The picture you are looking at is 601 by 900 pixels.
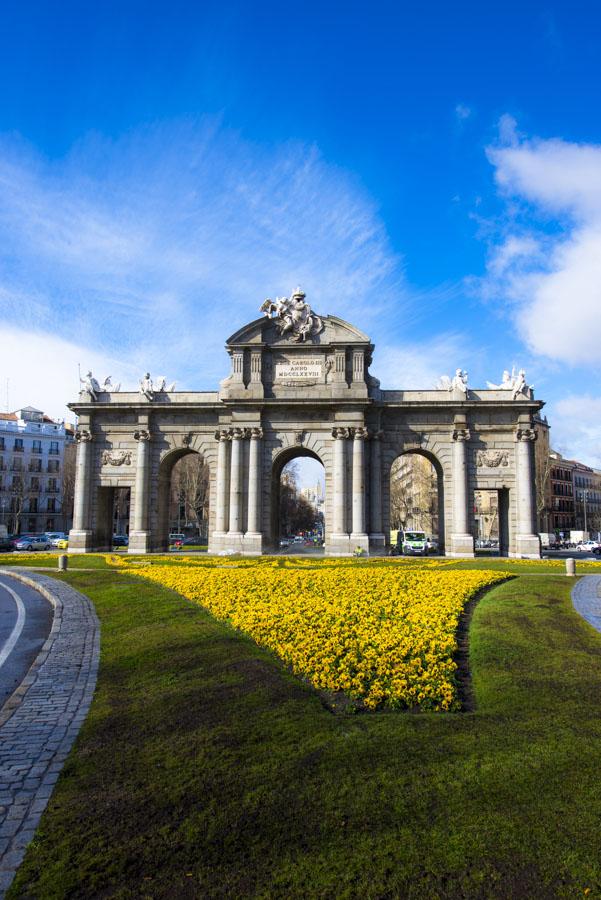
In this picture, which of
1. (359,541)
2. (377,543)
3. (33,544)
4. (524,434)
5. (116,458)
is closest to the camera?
(359,541)

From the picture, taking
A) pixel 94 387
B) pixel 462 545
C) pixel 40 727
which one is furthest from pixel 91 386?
pixel 40 727

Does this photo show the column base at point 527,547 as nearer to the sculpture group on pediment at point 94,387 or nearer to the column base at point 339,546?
the column base at point 339,546

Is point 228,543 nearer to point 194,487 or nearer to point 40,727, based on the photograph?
point 40,727

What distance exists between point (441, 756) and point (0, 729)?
582cm

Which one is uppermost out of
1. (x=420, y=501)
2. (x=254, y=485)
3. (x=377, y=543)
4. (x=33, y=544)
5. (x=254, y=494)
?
(x=420, y=501)

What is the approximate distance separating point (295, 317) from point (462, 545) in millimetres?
19146

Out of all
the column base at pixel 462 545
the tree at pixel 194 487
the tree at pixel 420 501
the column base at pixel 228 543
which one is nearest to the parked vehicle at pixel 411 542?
the column base at pixel 462 545

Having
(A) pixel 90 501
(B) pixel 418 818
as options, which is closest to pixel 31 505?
(A) pixel 90 501

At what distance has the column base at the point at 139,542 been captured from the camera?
42.1 meters

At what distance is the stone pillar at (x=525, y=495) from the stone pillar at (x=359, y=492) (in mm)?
10683

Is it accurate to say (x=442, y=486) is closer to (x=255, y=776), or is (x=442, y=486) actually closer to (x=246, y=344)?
(x=246, y=344)

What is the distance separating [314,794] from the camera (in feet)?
19.8

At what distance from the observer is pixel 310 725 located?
7.76 m

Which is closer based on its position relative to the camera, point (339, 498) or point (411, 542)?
point (339, 498)
